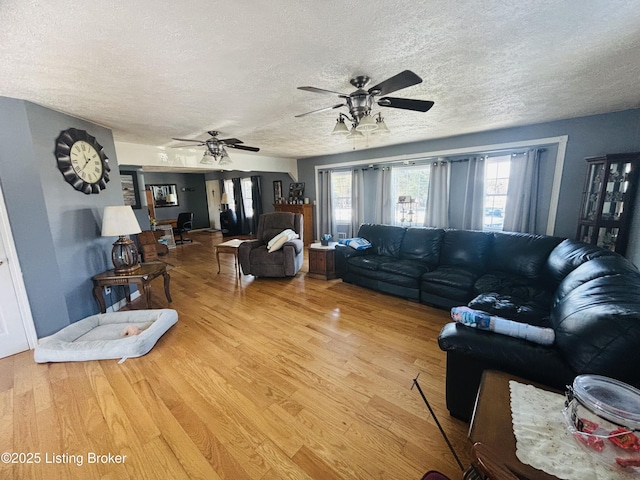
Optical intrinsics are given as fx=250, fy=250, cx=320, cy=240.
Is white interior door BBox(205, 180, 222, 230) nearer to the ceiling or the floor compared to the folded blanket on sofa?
nearer to the ceiling

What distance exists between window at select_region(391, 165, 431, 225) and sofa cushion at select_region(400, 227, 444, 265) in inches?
48.7

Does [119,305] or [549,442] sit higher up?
[549,442]

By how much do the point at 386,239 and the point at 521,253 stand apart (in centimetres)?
167

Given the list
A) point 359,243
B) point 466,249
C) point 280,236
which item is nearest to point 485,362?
point 466,249

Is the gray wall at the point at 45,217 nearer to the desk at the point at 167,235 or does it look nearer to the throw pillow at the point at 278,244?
the throw pillow at the point at 278,244

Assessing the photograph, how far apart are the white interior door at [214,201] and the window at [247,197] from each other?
1.67m

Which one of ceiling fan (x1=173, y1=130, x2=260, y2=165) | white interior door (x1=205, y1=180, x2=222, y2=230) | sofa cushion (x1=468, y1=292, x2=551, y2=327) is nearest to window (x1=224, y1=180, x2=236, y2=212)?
white interior door (x1=205, y1=180, x2=222, y2=230)

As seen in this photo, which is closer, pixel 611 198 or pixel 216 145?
pixel 611 198

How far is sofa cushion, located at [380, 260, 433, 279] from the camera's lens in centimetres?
321

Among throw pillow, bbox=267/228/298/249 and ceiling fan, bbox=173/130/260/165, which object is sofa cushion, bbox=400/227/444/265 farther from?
ceiling fan, bbox=173/130/260/165

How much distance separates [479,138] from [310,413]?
447 centimetres

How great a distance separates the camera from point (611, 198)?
2.90 meters

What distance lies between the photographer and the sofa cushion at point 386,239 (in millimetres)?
3855

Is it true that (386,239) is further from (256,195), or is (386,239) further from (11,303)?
(256,195)
